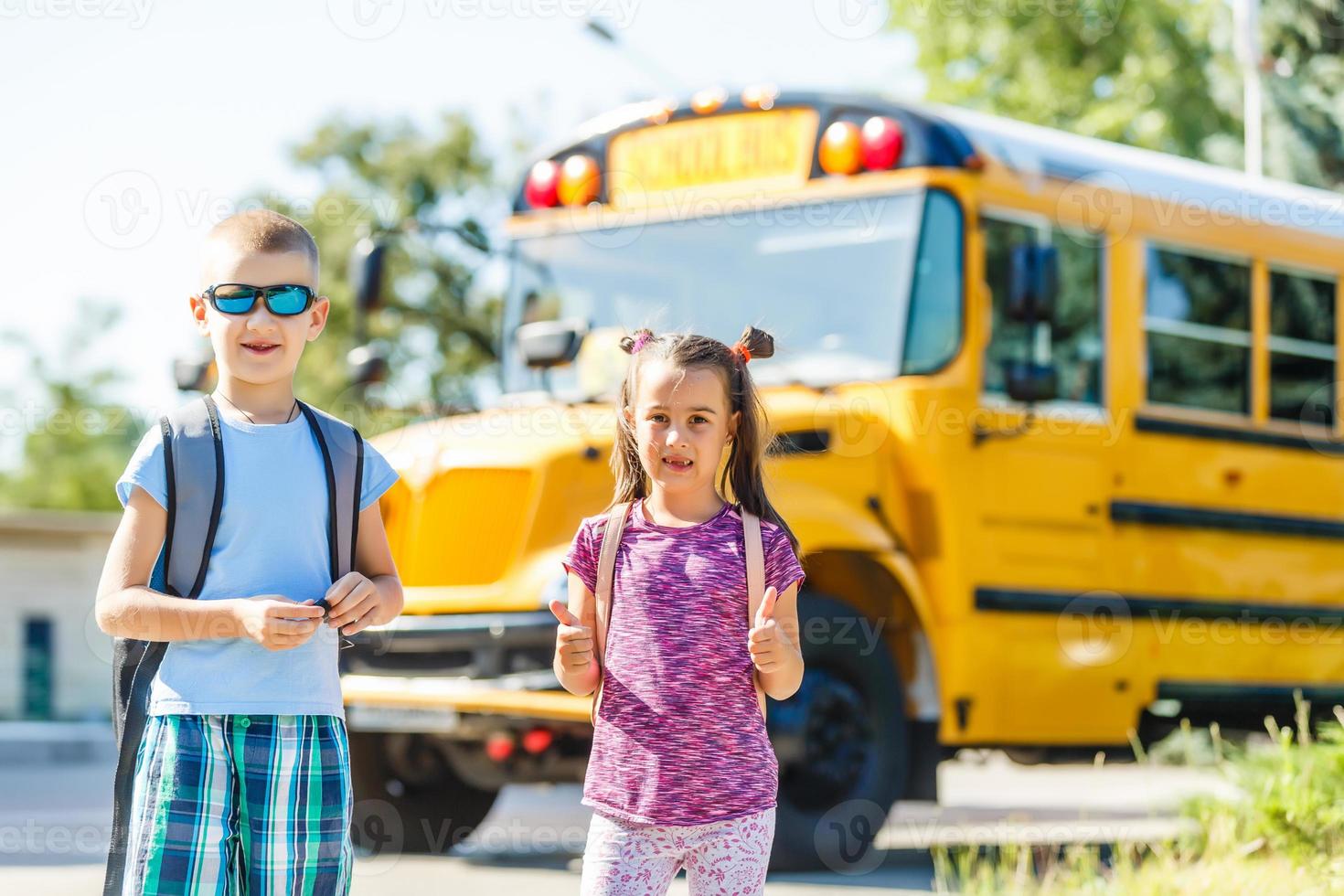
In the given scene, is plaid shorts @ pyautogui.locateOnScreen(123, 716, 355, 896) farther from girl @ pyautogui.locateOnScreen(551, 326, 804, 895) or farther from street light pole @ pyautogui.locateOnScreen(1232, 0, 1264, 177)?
street light pole @ pyautogui.locateOnScreen(1232, 0, 1264, 177)

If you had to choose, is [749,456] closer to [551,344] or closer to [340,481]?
[340,481]

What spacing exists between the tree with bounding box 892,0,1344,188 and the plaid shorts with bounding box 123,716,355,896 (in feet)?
51.3

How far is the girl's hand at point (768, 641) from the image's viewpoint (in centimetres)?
294

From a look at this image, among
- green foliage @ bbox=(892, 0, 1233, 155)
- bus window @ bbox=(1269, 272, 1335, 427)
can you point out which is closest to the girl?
bus window @ bbox=(1269, 272, 1335, 427)

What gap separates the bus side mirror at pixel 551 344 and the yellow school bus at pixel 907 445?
0.02 meters

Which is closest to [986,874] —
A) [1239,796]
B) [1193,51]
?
[1239,796]

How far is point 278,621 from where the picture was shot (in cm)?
263

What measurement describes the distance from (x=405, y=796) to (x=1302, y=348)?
4.04m

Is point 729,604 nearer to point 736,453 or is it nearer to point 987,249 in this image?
point 736,453

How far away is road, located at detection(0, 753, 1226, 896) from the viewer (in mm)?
6492

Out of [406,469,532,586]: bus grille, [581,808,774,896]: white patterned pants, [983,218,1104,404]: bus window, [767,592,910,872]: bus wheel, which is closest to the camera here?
[581,808,774,896]: white patterned pants

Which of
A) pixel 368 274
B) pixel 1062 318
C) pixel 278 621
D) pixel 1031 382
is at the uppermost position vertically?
pixel 368 274

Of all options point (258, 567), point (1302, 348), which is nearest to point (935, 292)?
point (1302, 348)

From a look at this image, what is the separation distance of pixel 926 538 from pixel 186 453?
4.25m
